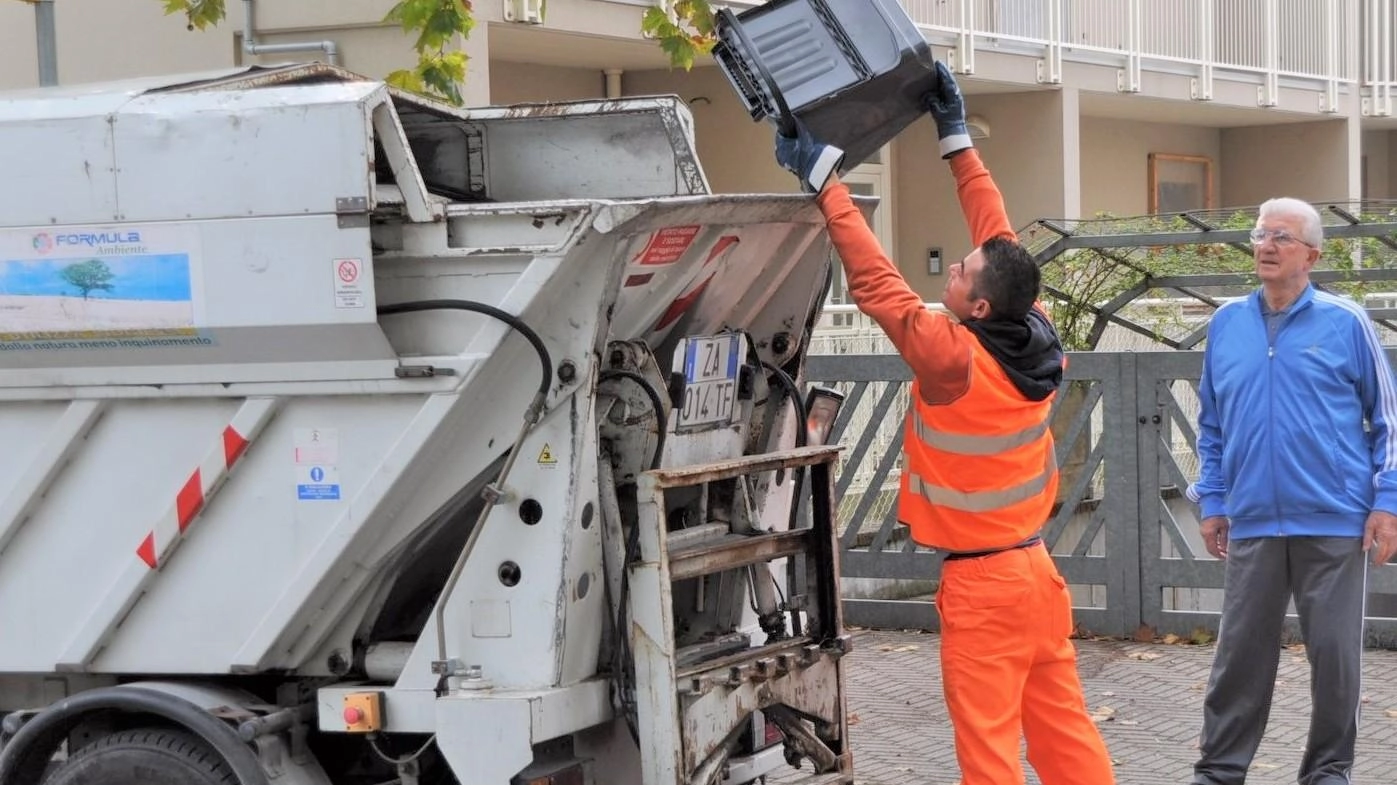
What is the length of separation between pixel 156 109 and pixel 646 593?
174 centimetres

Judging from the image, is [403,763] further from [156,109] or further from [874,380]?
[874,380]

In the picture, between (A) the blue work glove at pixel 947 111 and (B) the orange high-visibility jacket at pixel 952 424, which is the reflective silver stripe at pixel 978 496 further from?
(A) the blue work glove at pixel 947 111

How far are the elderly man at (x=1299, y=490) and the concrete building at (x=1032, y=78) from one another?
262 inches

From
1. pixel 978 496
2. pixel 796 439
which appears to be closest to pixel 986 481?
pixel 978 496

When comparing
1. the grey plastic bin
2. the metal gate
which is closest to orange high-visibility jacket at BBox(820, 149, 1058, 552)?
the grey plastic bin

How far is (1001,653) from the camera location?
5223 mm

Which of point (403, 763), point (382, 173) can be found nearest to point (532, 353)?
point (382, 173)

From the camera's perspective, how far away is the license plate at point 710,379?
17.6 feet

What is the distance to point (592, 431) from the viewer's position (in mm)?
4914

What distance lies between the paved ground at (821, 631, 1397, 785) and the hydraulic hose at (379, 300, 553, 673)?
257 centimetres

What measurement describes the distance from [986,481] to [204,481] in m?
2.06

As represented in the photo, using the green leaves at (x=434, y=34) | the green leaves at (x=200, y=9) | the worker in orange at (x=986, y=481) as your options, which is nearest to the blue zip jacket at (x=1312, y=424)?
the worker in orange at (x=986, y=481)

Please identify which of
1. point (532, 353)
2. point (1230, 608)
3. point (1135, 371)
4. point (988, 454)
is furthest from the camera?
point (1135, 371)

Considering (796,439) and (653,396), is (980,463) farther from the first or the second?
(653,396)
